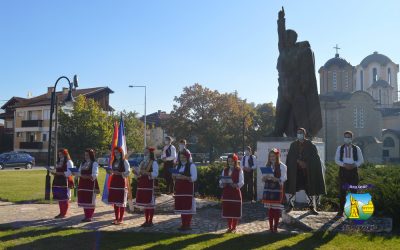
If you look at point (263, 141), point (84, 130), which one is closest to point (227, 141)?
point (84, 130)

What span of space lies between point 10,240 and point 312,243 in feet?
20.3

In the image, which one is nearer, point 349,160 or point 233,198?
point 233,198

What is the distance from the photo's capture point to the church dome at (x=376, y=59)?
8150cm

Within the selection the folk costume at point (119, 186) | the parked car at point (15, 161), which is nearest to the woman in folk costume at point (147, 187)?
the folk costume at point (119, 186)

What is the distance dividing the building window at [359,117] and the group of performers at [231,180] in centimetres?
5714

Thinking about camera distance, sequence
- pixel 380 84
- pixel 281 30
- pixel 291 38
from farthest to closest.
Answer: pixel 380 84 → pixel 281 30 → pixel 291 38

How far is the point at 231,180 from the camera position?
33.0 ft

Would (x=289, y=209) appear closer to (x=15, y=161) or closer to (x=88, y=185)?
(x=88, y=185)

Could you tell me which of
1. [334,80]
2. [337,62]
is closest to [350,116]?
[334,80]

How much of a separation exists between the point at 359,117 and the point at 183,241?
200 ft

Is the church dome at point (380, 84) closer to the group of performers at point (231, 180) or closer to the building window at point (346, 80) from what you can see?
the building window at point (346, 80)

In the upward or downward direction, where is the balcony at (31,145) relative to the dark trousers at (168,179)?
upward

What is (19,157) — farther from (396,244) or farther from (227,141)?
(396,244)

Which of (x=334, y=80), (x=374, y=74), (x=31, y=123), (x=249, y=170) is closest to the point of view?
(x=249, y=170)
